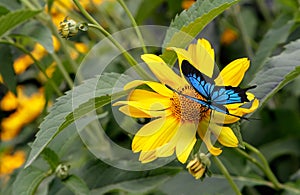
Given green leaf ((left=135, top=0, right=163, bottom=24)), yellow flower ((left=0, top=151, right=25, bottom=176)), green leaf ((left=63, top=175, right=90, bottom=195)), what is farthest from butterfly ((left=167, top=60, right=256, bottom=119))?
yellow flower ((left=0, top=151, right=25, bottom=176))

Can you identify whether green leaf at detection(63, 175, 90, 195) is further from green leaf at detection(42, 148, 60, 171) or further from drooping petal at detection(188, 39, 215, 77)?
drooping petal at detection(188, 39, 215, 77)

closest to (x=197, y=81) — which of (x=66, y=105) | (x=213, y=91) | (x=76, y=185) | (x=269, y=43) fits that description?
(x=213, y=91)

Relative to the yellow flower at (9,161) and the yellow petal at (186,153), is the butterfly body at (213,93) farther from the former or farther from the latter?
the yellow flower at (9,161)

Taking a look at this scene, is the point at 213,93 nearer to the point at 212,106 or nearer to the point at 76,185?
the point at 212,106

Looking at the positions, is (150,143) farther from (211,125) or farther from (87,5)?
(87,5)

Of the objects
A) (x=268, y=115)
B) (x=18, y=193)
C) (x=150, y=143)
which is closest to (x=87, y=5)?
(x=268, y=115)

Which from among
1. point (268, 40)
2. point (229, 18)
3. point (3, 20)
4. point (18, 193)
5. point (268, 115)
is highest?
point (3, 20)
